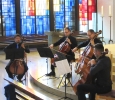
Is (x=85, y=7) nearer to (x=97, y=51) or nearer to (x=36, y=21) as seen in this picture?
(x=36, y=21)

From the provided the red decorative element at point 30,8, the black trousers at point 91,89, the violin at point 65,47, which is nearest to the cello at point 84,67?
the black trousers at point 91,89

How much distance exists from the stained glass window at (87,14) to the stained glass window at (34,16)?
198 centimetres

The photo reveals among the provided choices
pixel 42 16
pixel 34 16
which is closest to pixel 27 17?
pixel 34 16

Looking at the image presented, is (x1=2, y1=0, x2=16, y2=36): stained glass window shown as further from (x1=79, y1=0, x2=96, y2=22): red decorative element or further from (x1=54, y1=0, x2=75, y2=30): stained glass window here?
(x1=79, y1=0, x2=96, y2=22): red decorative element

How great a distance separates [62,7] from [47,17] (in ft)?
3.26

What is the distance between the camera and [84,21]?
14.6 metres

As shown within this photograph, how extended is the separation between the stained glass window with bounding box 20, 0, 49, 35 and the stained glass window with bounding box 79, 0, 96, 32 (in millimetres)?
1983

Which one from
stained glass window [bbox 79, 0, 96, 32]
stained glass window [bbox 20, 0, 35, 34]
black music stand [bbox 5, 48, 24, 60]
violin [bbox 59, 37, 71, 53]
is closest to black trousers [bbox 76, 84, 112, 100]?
violin [bbox 59, 37, 71, 53]

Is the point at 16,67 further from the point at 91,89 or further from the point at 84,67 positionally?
the point at 91,89

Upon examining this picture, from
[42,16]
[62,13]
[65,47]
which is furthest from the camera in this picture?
[62,13]

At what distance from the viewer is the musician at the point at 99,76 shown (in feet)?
14.6

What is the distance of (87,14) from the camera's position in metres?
14.6

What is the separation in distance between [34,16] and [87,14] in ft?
9.90

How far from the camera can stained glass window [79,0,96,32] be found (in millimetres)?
14484
